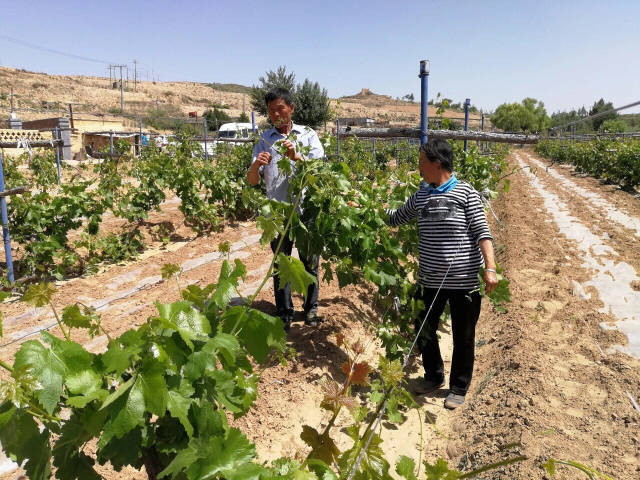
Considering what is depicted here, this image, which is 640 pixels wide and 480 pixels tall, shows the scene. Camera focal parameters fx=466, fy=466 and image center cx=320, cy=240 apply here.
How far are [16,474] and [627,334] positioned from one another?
14.4ft

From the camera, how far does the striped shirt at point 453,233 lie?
8.84 ft

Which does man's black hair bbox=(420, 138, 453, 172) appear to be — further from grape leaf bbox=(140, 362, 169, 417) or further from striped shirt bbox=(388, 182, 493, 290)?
grape leaf bbox=(140, 362, 169, 417)

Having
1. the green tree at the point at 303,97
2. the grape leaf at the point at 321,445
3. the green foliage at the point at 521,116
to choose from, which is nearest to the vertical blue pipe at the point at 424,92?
the grape leaf at the point at 321,445

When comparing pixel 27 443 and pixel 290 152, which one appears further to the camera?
pixel 290 152

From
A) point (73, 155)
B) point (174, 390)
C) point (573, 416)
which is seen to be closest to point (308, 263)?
point (573, 416)

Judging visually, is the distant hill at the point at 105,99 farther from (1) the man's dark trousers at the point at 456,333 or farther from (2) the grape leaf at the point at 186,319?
(2) the grape leaf at the point at 186,319

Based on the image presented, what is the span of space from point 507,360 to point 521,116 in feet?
274

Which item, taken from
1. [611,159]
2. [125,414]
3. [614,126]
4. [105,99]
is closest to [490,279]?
[125,414]

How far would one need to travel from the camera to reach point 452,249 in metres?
2.74

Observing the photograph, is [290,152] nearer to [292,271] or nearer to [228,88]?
[292,271]

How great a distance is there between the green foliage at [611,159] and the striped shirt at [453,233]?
894 cm

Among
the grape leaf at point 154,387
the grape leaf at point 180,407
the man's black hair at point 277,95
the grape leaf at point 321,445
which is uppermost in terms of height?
the man's black hair at point 277,95

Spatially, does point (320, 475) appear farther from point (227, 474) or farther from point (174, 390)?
point (174, 390)

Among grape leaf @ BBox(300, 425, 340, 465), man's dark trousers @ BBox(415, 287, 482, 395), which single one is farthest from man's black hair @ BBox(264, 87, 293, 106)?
grape leaf @ BBox(300, 425, 340, 465)
